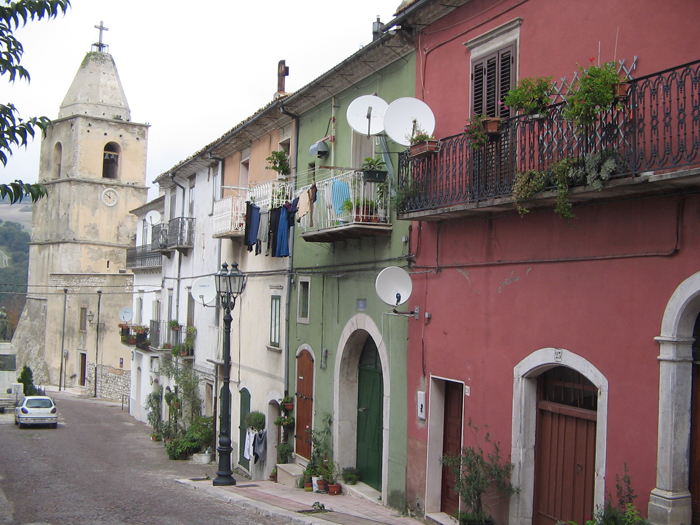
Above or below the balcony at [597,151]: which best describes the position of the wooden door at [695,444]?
below

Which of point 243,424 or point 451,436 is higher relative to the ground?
point 451,436

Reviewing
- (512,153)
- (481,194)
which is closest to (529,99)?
(512,153)

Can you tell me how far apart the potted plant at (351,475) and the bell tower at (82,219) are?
129 feet

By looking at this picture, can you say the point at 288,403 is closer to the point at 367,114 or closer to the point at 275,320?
the point at 275,320

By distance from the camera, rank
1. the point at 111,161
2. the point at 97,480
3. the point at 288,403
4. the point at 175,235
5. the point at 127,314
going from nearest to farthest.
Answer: the point at 97,480 → the point at 288,403 → the point at 175,235 → the point at 127,314 → the point at 111,161

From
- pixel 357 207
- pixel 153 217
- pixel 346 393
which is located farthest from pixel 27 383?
pixel 357 207

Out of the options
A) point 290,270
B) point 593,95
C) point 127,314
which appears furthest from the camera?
point 127,314

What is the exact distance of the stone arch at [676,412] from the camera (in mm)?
7285

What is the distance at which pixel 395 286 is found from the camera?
1178 centimetres

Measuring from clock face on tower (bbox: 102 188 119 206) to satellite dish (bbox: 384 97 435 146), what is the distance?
46.5m

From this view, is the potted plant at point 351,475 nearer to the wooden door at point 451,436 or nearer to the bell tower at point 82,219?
the wooden door at point 451,436

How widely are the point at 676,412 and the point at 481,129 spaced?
4.16 m

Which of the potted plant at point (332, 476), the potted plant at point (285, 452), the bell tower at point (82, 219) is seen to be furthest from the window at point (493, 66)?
the bell tower at point (82, 219)

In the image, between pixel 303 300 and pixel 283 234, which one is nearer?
pixel 283 234
